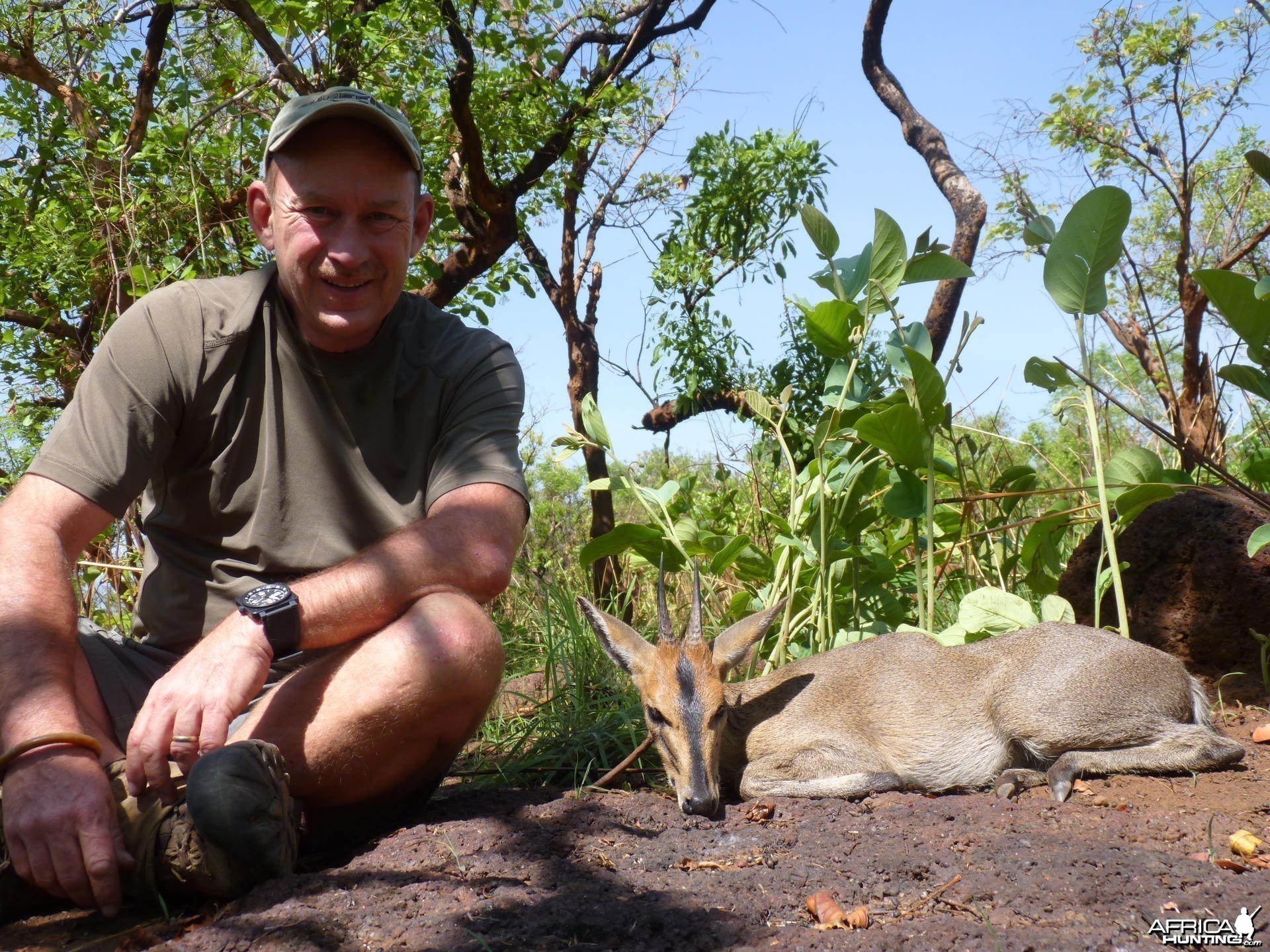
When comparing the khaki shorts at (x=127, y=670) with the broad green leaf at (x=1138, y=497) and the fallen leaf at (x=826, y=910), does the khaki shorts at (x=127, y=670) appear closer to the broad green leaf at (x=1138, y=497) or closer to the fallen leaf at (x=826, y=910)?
the fallen leaf at (x=826, y=910)

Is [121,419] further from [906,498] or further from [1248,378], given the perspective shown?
[1248,378]

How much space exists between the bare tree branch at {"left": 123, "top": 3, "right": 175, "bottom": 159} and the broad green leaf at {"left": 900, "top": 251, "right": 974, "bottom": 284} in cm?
466

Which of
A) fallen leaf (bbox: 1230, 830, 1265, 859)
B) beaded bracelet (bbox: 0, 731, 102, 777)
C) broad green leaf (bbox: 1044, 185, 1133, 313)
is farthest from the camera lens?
broad green leaf (bbox: 1044, 185, 1133, 313)

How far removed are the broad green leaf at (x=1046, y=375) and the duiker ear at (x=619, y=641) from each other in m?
1.99

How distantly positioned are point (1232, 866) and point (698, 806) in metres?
1.56

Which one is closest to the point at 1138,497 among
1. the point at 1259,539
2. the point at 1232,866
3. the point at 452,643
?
the point at 1259,539

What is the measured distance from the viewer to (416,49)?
5938 mm

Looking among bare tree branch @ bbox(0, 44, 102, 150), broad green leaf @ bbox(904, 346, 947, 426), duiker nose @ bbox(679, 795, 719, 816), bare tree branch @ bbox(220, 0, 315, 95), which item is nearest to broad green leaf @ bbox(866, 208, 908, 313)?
broad green leaf @ bbox(904, 346, 947, 426)

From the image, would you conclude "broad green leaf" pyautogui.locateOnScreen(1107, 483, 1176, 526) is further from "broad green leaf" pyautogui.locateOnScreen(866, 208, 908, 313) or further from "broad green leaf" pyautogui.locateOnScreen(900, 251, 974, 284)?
"broad green leaf" pyautogui.locateOnScreen(866, 208, 908, 313)

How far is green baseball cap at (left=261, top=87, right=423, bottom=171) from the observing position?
3551 mm

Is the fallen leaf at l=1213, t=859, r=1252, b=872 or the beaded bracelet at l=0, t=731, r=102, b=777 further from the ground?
the beaded bracelet at l=0, t=731, r=102, b=777

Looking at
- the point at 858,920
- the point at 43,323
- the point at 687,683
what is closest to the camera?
the point at 858,920

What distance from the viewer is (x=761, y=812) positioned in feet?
11.7

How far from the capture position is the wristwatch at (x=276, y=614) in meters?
2.91
